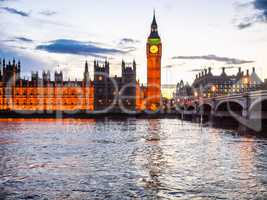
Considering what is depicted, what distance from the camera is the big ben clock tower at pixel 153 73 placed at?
146 meters

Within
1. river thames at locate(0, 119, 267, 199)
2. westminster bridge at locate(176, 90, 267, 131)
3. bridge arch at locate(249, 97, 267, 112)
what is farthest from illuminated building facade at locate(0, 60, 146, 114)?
river thames at locate(0, 119, 267, 199)

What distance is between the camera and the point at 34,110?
131m

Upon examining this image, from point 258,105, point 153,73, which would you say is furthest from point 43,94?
point 258,105

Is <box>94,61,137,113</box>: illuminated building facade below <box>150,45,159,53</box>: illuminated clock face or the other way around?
below

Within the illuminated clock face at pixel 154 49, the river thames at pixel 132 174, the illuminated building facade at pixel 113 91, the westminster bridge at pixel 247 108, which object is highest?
the illuminated clock face at pixel 154 49

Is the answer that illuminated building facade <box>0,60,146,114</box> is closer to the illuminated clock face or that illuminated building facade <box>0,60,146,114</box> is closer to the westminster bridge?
the illuminated clock face

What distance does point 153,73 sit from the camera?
151 m

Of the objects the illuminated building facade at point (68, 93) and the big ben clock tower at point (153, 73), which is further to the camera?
the big ben clock tower at point (153, 73)

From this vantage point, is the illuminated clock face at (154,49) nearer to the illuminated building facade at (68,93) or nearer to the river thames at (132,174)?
the illuminated building facade at (68,93)

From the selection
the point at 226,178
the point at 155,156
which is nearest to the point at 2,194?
the point at 226,178

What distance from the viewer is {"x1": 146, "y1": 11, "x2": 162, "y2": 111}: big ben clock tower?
145750 millimetres

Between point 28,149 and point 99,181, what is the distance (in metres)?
13.8

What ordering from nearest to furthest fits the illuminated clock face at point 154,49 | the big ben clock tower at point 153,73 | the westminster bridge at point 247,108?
the westminster bridge at point 247,108 < the big ben clock tower at point 153,73 < the illuminated clock face at point 154,49

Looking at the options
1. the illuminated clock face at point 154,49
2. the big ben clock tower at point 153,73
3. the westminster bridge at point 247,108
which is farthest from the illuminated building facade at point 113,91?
the westminster bridge at point 247,108
